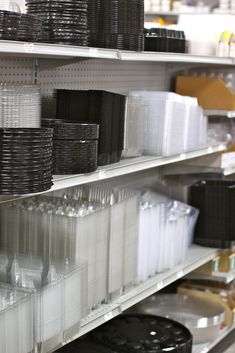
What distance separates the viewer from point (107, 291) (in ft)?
9.97

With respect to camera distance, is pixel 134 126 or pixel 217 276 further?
pixel 217 276

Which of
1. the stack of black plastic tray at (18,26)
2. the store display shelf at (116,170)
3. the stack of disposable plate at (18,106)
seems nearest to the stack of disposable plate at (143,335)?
the store display shelf at (116,170)

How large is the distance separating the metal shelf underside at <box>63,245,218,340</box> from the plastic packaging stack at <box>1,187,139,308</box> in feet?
0.19

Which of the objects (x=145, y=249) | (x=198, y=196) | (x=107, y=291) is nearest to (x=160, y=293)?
(x=198, y=196)

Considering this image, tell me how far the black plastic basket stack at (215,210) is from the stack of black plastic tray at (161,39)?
1.05 m

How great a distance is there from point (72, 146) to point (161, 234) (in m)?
1.18

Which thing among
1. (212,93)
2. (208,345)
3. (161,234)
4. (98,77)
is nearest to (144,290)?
(161,234)

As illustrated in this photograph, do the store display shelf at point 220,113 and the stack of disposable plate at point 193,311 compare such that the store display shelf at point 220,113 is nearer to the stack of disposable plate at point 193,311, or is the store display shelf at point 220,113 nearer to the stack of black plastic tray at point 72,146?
the stack of disposable plate at point 193,311

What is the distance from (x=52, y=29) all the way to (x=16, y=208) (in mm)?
741

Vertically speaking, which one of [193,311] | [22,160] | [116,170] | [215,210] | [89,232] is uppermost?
[22,160]

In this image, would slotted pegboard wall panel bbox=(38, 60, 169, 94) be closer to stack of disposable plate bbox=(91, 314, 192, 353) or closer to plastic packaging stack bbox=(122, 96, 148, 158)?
plastic packaging stack bbox=(122, 96, 148, 158)

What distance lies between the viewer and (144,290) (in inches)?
134

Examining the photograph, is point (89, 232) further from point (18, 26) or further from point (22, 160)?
point (18, 26)


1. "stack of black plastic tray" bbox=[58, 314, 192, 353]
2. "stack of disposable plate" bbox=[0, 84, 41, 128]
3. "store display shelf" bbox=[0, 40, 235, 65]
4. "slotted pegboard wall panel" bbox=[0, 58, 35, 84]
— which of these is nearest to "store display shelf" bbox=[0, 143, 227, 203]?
"stack of disposable plate" bbox=[0, 84, 41, 128]
